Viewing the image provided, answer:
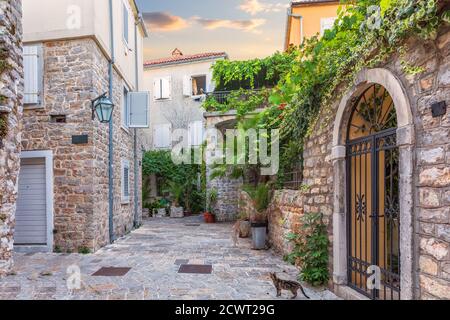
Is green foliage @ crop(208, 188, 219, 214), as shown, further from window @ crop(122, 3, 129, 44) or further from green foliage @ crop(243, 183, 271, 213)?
window @ crop(122, 3, 129, 44)

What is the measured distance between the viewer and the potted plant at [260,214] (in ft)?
22.0

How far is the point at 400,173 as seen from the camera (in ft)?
8.65

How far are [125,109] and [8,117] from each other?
16.3ft

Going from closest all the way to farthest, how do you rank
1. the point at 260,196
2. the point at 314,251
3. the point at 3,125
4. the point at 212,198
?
the point at 314,251
the point at 3,125
the point at 260,196
the point at 212,198

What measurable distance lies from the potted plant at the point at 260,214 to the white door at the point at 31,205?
4.46 m

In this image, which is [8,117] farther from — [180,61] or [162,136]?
[180,61]

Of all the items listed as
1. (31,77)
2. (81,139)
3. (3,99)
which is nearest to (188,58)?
(31,77)

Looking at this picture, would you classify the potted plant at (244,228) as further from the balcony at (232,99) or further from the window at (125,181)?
the balcony at (232,99)

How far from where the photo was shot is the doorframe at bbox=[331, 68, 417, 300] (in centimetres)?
252

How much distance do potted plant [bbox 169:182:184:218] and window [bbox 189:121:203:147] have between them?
7.56ft

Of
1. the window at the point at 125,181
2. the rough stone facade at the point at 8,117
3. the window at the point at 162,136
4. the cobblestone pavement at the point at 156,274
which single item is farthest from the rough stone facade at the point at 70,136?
the window at the point at 162,136

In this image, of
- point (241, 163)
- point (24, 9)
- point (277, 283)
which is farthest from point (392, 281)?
point (24, 9)

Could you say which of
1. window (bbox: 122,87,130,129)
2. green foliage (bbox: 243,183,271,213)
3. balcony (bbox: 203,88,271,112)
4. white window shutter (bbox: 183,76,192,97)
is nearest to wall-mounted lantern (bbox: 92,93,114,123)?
window (bbox: 122,87,130,129)
